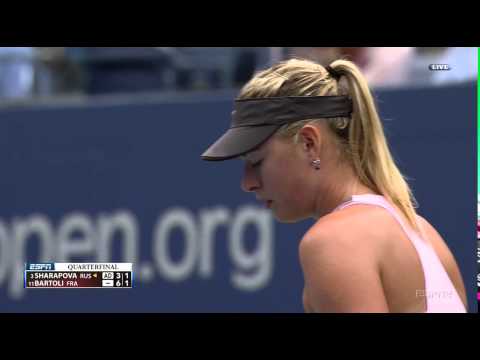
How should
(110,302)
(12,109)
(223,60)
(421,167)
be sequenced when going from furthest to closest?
(12,109), (223,60), (110,302), (421,167)

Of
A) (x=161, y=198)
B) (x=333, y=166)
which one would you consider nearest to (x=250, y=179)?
(x=333, y=166)

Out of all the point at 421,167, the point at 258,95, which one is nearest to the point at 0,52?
the point at 421,167

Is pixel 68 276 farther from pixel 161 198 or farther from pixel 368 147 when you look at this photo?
pixel 161 198

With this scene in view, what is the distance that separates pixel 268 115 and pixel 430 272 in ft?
1.64

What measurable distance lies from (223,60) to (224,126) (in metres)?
0.55

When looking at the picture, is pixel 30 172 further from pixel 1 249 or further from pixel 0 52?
pixel 0 52

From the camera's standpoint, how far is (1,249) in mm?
4754

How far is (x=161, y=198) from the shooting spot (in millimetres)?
4770

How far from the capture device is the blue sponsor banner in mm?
4254

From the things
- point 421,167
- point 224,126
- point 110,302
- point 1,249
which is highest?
point 224,126

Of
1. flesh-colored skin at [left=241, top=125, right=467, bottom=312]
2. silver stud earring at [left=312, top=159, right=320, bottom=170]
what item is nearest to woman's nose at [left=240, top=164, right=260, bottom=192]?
flesh-colored skin at [left=241, top=125, right=467, bottom=312]

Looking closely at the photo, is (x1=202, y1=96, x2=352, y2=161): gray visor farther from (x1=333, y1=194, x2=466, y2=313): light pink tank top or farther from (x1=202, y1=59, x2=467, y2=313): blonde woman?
(x1=333, y1=194, x2=466, y2=313): light pink tank top

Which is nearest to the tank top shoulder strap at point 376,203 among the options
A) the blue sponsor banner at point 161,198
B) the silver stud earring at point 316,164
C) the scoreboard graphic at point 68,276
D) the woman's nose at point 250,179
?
the silver stud earring at point 316,164

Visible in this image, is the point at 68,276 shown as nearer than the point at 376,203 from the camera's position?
No
